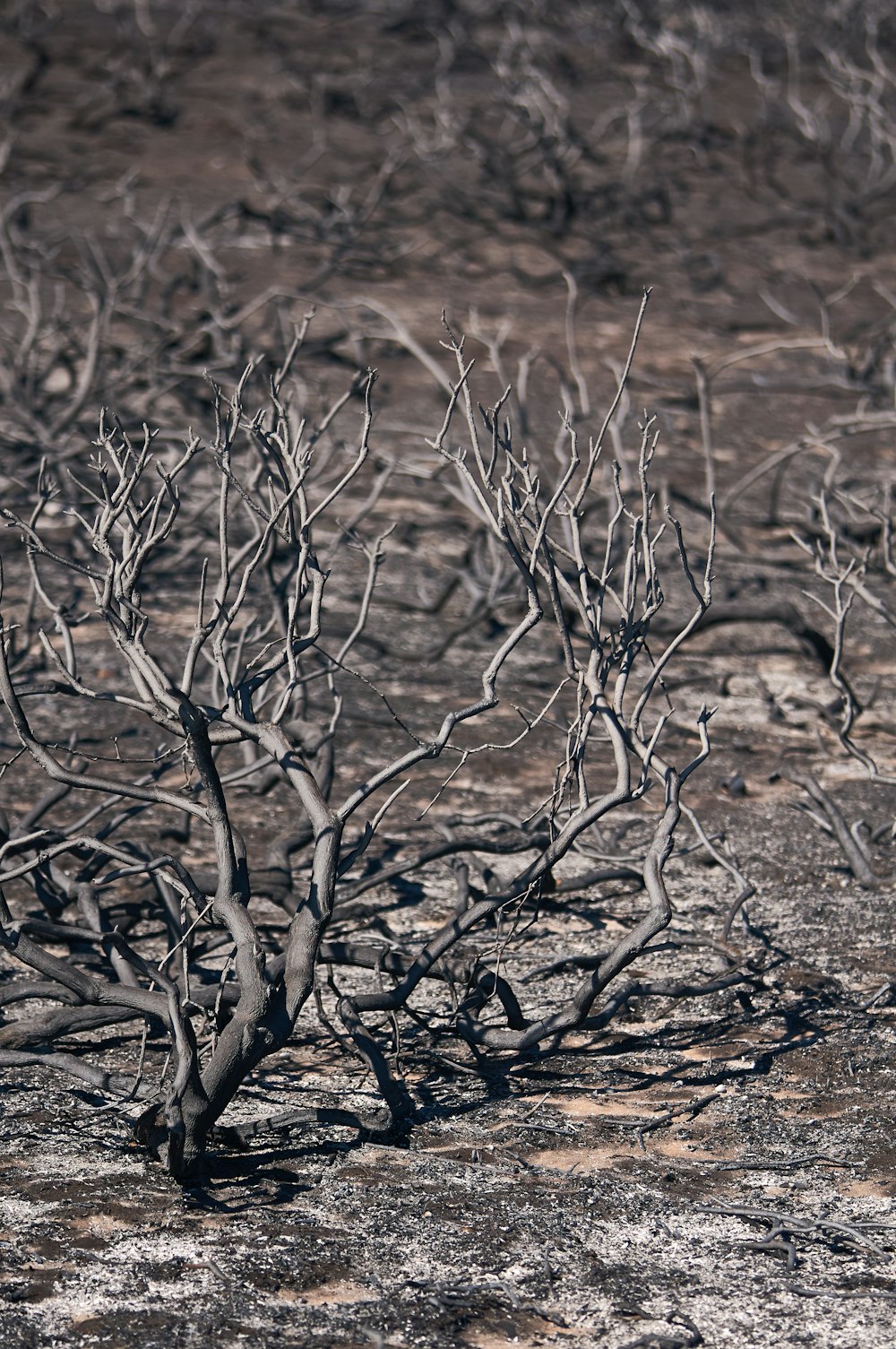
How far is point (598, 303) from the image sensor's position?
1226cm

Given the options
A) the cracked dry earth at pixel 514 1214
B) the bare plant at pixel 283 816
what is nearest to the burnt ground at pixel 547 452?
the cracked dry earth at pixel 514 1214

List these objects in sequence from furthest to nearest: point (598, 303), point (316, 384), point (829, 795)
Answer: point (598, 303) → point (316, 384) → point (829, 795)

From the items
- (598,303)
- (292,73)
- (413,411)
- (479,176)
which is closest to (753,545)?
(413,411)

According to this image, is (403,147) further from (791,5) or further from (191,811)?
(191,811)

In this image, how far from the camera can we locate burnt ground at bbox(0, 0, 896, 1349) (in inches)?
129

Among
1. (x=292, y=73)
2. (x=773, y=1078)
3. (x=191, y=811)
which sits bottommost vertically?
(x=292, y=73)

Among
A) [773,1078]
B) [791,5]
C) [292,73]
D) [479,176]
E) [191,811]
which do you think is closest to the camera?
[191,811]

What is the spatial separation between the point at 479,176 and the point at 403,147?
0.72 meters

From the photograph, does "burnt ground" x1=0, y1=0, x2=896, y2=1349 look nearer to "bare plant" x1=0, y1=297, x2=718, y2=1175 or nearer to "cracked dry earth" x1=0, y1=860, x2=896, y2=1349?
"cracked dry earth" x1=0, y1=860, x2=896, y2=1349

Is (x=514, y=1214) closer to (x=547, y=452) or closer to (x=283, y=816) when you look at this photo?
(x=283, y=816)

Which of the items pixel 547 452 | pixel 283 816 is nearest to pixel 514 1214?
pixel 283 816

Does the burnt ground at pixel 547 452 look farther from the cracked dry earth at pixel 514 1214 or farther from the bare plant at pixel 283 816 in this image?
the bare plant at pixel 283 816

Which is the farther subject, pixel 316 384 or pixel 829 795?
pixel 316 384

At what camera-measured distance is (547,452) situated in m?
9.59
